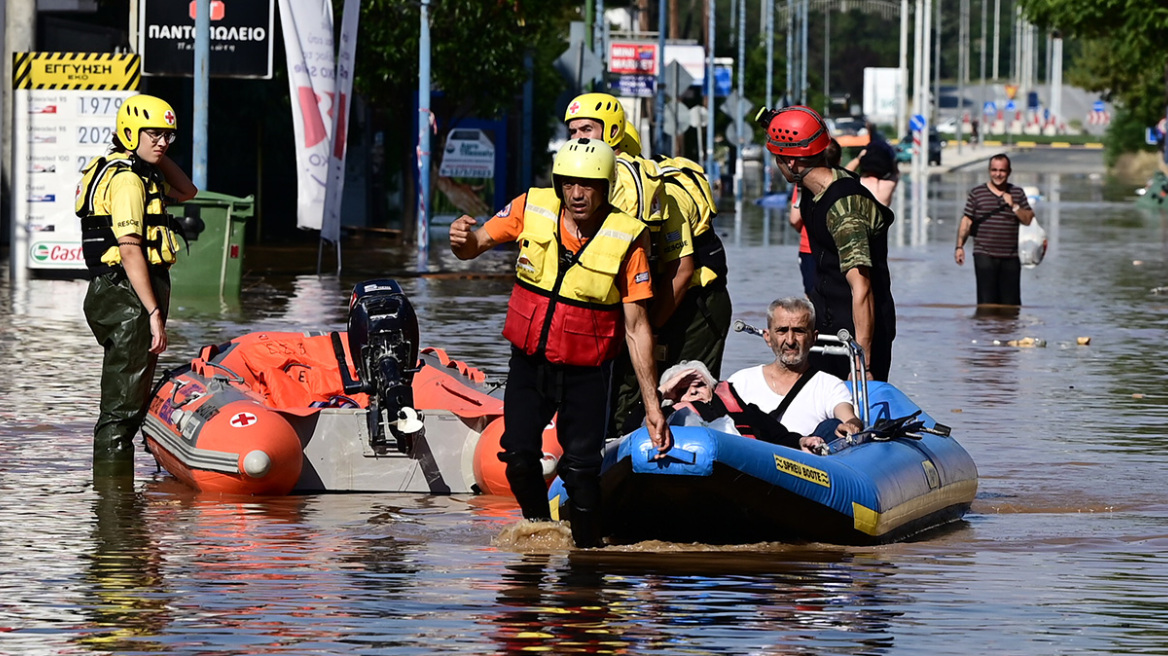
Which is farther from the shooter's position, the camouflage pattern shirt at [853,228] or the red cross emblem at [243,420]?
the red cross emblem at [243,420]

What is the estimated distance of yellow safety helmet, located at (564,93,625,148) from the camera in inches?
376

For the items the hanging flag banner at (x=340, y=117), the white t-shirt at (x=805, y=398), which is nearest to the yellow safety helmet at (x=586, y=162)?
the white t-shirt at (x=805, y=398)

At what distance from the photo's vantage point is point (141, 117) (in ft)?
35.3

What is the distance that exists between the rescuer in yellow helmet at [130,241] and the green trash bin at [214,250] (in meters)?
11.5

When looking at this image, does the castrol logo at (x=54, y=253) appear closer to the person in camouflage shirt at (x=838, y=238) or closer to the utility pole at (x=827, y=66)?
the person in camouflage shirt at (x=838, y=238)

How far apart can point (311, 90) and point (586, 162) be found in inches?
618

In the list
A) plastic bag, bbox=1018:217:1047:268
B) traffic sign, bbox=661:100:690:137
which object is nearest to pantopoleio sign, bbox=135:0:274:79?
plastic bag, bbox=1018:217:1047:268

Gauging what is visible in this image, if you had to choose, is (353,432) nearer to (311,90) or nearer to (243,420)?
(243,420)

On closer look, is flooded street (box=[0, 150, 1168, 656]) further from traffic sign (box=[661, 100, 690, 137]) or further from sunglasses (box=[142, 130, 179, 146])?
traffic sign (box=[661, 100, 690, 137])

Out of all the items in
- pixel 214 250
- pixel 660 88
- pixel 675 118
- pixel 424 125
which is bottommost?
pixel 214 250

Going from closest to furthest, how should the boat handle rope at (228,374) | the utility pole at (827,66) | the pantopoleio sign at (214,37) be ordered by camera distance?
the boat handle rope at (228,374) < the pantopoleio sign at (214,37) < the utility pole at (827,66)

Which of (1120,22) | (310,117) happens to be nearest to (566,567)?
(310,117)

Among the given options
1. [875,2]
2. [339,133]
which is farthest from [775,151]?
[875,2]

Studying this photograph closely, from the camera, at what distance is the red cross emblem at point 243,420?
10457 millimetres
